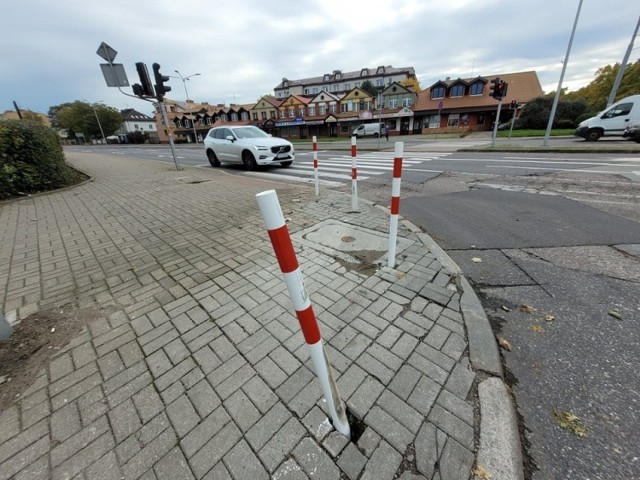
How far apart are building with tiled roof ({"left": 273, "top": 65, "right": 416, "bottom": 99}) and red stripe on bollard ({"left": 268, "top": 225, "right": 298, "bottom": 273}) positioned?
76.1 metres

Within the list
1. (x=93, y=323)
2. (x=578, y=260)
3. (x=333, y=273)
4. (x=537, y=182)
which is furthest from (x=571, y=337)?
(x=537, y=182)

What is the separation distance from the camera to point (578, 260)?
342 cm

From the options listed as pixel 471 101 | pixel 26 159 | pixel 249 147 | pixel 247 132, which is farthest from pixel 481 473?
pixel 471 101

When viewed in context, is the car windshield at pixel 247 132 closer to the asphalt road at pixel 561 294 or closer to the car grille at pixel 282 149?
the car grille at pixel 282 149

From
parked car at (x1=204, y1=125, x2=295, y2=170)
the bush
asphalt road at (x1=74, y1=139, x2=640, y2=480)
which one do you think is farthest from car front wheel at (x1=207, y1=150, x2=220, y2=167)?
asphalt road at (x1=74, y1=139, x2=640, y2=480)

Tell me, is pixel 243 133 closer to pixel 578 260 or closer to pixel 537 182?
pixel 537 182

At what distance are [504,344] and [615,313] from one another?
3.97ft

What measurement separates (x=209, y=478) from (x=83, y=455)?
775 millimetres

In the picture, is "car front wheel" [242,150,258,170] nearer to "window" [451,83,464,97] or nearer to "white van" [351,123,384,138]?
"white van" [351,123,384,138]

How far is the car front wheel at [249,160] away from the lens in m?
11.1

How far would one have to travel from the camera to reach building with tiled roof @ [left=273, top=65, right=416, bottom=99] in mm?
67438

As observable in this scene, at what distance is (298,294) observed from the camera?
129 centimetres

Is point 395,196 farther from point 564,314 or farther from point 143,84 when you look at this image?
point 143,84

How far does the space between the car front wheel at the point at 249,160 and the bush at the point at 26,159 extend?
5.94 m
